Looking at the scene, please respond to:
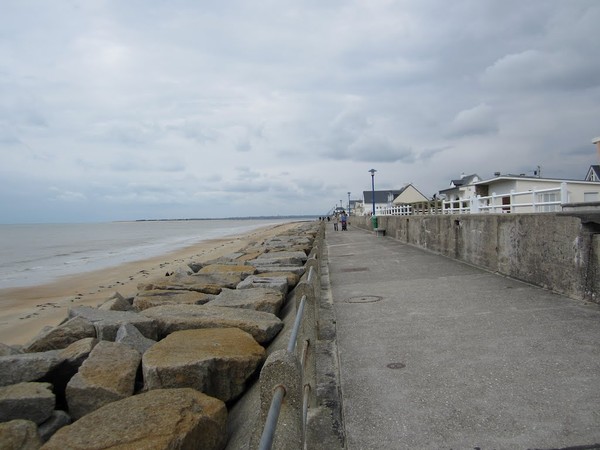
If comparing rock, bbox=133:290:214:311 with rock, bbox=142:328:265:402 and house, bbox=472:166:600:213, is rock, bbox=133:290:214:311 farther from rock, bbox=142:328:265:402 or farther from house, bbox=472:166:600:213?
house, bbox=472:166:600:213

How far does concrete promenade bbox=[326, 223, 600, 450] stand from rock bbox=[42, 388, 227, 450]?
41.8 inches

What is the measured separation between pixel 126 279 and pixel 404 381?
672 inches

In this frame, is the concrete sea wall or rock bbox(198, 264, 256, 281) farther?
rock bbox(198, 264, 256, 281)

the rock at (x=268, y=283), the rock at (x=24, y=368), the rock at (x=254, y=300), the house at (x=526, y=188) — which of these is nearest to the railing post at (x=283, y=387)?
the rock at (x=24, y=368)

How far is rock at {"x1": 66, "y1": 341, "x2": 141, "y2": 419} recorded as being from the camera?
3.90 metres

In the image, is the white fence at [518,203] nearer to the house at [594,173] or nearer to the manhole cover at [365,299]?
the manhole cover at [365,299]

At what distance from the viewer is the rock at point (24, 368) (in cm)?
433

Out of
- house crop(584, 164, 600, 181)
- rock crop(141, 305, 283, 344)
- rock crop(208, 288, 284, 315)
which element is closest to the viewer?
rock crop(141, 305, 283, 344)

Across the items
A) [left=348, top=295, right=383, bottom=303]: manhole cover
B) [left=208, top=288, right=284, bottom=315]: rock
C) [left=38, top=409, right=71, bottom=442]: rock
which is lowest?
[left=38, top=409, right=71, bottom=442]: rock

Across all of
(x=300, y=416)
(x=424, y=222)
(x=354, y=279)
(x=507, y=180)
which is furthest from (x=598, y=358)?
(x=507, y=180)

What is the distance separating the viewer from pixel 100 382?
397 cm

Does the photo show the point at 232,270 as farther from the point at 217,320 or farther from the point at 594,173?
the point at 594,173

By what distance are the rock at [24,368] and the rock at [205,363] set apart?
41.8 inches

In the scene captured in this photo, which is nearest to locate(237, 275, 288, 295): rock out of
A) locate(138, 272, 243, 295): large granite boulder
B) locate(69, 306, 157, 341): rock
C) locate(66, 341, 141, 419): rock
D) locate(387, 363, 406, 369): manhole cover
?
locate(138, 272, 243, 295): large granite boulder
